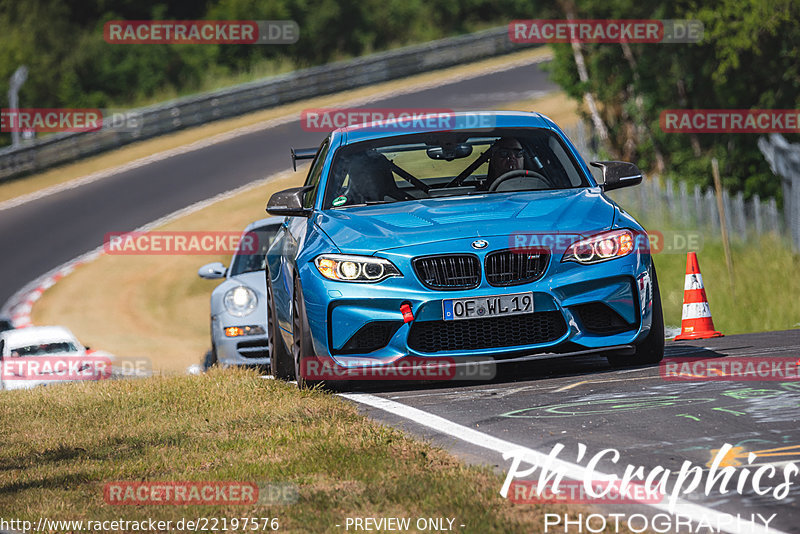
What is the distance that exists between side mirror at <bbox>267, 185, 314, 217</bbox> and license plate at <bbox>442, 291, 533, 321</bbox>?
5.90 ft

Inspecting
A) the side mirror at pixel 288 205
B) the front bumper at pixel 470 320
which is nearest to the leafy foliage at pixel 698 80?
the side mirror at pixel 288 205

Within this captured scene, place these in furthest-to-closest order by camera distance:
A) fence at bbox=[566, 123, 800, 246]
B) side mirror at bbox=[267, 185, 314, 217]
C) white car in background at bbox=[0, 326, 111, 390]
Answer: white car in background at bbox=[0, 326, 111, 390], fence at bbox=[566, 123, 800, 246], side mirror at bbox=[267, 185, 314, 217]

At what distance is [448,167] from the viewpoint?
31.4 feet

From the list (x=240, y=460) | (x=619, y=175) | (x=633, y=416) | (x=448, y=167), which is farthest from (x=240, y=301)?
(x=633, y=416)

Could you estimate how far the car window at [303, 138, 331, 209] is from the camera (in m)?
9.45

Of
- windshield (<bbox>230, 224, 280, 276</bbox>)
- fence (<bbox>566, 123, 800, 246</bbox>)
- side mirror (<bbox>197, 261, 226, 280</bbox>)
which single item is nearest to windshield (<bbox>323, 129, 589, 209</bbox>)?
windshield (<bbox>230, 224, 280, 276</bbox>)

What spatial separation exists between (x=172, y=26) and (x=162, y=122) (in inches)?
898

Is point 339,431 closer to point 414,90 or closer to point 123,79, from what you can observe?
point 414,90

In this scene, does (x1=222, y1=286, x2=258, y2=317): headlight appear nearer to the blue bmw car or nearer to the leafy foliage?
the blue bmw car

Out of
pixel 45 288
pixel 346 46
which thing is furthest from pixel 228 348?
pixel 346 46

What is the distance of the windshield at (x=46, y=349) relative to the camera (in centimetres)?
1905

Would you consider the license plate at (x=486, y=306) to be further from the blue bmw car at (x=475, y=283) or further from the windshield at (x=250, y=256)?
the windshield at (x=250, y=256)

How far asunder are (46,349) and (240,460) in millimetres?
13628

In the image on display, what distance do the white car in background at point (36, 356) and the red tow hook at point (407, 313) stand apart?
11.4m
